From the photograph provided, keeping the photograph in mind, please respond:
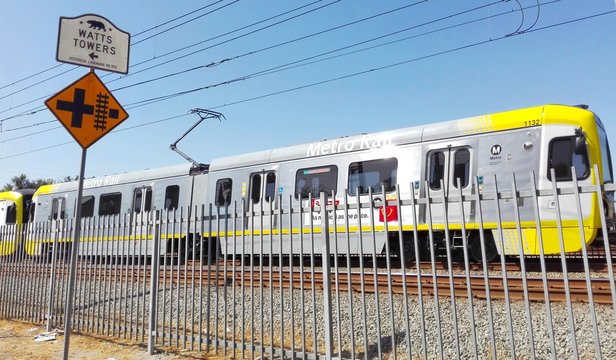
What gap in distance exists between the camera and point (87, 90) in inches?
208

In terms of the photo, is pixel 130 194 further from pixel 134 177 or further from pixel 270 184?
pixel 270 184

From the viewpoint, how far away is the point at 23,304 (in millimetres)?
8719

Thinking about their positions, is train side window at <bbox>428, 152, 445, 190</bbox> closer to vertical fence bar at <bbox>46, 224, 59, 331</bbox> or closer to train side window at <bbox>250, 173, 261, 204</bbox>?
train side window at <bbox>250, 173, 261, 204</bbox>

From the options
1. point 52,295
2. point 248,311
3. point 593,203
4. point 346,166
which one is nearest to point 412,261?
point 346,166

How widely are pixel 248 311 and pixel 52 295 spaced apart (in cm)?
355

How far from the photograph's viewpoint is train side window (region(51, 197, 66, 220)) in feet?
56.7

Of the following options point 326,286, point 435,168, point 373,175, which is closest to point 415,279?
point 435,168

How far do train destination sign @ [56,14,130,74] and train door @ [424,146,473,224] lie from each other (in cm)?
620

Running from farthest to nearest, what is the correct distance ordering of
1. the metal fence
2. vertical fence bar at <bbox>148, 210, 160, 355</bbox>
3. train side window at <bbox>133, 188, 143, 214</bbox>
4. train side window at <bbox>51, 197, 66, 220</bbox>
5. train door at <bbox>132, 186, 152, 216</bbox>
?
train side window at <bbox>51, 197, 66, 220</bbox>
train side window at <bbox>133, 188, 143, 214</bbox>
train door at <bbox>132, 186, 152, 216</bbox>
vertical fence bar at <bbox>148, 210, 160, 355</bbox>
the metal fence

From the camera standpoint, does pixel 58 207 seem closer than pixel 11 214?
Yes

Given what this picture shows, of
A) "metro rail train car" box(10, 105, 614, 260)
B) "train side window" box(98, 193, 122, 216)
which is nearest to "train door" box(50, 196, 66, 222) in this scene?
"train side window" box(98, 193, 122, 216)

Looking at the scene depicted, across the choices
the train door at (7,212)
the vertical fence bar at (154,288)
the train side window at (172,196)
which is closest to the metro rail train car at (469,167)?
the vertical fence bar at (154,288)

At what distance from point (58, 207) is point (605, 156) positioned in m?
18.3

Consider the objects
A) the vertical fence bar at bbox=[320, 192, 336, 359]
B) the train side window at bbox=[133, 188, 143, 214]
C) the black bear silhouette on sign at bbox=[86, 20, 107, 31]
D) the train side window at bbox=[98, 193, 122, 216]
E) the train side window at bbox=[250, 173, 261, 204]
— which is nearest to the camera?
the vertical fence bar at bbox=[320, 192, 336, 359]
